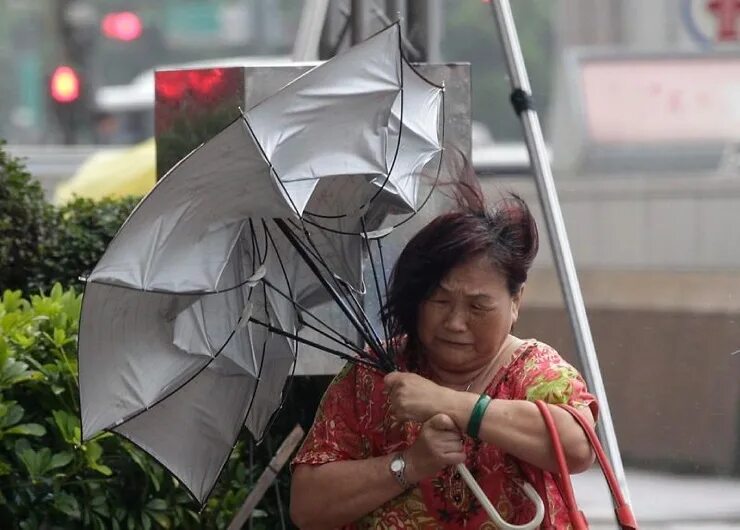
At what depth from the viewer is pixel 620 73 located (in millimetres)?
13062

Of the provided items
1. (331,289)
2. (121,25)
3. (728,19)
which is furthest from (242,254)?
(121,25)

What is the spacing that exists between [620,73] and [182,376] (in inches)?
413

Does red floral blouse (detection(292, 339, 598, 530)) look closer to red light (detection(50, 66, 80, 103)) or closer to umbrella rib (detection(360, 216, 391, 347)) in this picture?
umbrella rib (detection(360, 216, 391, 347))

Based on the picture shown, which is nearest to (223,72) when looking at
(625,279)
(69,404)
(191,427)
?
(69,404)

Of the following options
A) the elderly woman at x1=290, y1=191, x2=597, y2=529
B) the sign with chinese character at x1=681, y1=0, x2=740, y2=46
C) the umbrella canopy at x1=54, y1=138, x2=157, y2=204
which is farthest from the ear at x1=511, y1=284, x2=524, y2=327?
the sign with chinese character at x1=681, y1=0, x2=740, y2=46

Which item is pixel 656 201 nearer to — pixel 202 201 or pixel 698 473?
pixel 698 473

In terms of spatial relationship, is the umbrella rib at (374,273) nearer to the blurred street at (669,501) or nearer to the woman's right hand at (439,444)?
the woman's right hand at (439,444)

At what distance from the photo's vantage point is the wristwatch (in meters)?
2.89

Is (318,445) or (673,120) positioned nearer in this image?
(318,445)

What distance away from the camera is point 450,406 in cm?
281

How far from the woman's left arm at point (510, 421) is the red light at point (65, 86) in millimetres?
16840

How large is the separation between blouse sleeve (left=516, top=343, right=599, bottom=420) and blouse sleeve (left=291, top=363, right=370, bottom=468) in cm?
34

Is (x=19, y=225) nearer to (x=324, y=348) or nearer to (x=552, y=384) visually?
(x=324, y=348)

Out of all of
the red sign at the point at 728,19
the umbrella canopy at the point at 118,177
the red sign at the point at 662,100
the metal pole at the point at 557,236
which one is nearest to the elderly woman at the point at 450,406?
the metal pole at the point at 557,236
